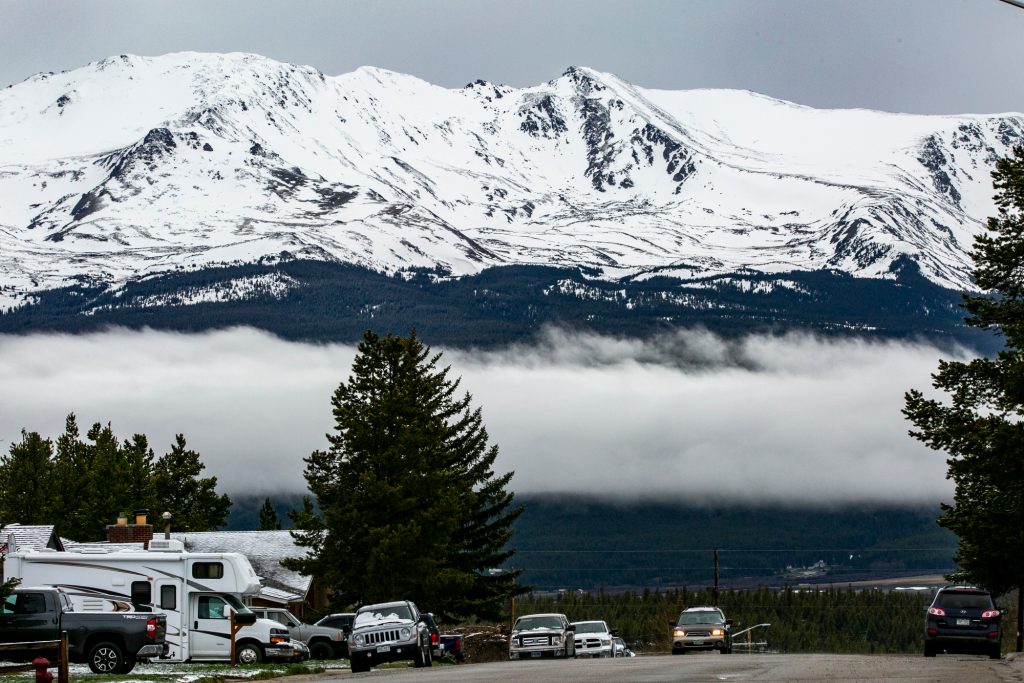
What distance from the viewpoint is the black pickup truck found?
1730 inches

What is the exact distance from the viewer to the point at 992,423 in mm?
55812

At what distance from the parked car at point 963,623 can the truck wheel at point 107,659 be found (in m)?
24.8

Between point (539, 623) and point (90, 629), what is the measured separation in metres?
20.4

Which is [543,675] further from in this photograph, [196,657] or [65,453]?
[65,453]

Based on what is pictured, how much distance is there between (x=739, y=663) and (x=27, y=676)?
59.1 feet

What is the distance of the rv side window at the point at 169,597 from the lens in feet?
182

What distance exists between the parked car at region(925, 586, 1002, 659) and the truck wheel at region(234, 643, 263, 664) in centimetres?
2155

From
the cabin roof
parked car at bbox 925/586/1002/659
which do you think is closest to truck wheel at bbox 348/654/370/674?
parked car at bbox 925/586/1002/659

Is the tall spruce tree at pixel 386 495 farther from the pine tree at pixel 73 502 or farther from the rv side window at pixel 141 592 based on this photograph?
the pine tree at pixel 73 502

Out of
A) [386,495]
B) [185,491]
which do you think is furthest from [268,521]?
[386,495]

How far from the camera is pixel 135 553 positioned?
183 feet

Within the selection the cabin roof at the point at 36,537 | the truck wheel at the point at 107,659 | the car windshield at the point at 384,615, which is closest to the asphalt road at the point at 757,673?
the truck wheel at the point at 107,659

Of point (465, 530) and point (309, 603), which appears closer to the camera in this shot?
point (465, 530)

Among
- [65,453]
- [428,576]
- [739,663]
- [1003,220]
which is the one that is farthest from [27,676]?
[65,453]
